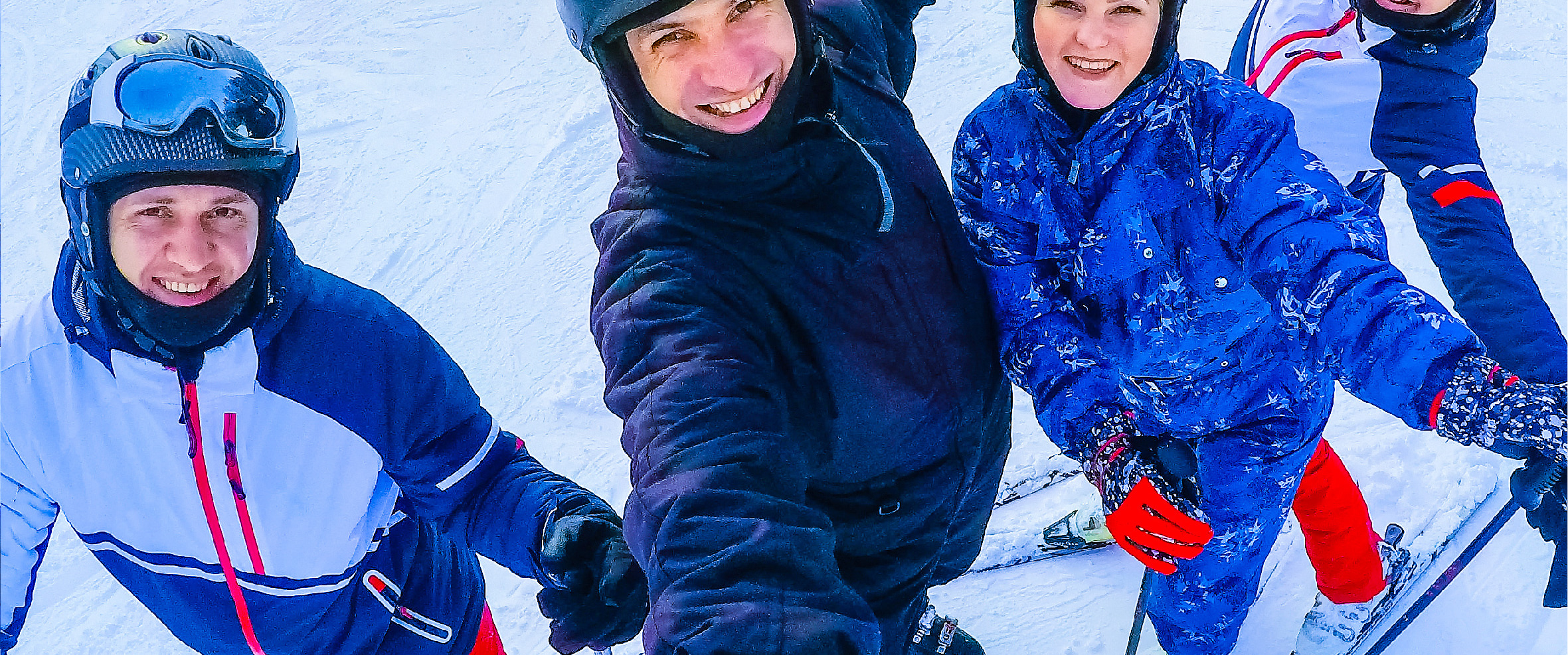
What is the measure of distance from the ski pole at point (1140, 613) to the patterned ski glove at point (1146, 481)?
0.75 m

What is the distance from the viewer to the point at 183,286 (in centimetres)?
162

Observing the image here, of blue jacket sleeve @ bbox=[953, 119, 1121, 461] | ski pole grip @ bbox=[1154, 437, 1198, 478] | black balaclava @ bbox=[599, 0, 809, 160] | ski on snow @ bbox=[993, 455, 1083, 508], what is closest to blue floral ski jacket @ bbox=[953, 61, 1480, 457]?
blue jacket sleeve @ bbox=[953, 119, 1121, 461]

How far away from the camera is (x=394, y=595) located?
199 centimetres

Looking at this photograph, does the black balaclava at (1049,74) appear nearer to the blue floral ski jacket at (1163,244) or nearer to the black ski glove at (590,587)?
the blue floral ski jacket at (1163,244)

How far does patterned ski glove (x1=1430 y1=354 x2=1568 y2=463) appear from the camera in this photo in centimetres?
147

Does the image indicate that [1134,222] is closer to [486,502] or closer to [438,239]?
[486,502]

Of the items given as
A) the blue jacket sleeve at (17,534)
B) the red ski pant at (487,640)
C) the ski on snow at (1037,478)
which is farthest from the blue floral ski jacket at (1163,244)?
the blue jacket sleeve at (17,534)

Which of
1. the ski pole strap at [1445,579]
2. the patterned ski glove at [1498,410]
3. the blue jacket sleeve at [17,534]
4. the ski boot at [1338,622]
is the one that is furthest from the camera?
the ski boot at [1338,622]

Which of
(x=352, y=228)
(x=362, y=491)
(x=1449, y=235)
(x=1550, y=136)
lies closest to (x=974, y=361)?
(x=362, y=491)

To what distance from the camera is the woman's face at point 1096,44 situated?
5.69 feet

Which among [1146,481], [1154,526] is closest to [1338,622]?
[1154,526]

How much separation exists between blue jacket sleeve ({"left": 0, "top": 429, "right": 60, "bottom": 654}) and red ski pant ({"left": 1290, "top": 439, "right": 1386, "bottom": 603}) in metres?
2.53

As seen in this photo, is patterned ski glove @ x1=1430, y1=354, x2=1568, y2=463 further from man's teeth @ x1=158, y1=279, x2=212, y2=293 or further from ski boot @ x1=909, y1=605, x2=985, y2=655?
man's teeth @ x1=158, y1=279, x2=212, y2=293

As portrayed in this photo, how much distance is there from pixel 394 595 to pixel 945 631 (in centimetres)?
134
